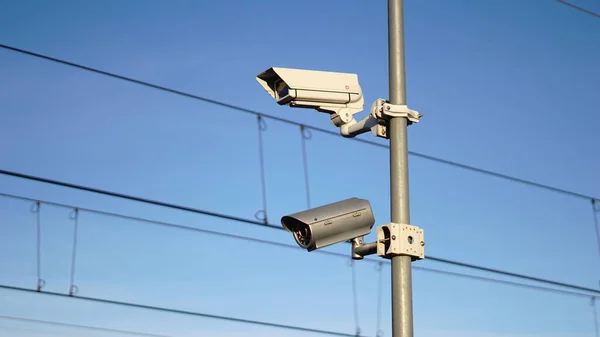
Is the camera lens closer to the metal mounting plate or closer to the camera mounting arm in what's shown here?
the metal mounting plate

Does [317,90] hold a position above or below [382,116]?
above

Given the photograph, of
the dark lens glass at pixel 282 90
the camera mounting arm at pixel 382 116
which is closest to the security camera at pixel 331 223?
the camera mounting arm at pixel 382 116

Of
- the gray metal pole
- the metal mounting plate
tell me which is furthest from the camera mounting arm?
the metal mounting plate

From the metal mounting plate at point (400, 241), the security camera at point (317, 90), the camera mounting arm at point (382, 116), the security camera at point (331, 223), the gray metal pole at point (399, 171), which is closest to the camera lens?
the gray metal pole at point (399, 171)

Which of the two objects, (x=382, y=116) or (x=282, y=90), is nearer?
(x=382, y=116)

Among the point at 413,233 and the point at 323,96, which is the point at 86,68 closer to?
the point at 323,96

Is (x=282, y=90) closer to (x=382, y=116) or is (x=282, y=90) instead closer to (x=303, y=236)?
(x=382, y=116)

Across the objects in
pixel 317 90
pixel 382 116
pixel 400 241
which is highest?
pixel 317 90

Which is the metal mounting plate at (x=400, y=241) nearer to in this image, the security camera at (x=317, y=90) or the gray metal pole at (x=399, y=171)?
the gray metal pole at (x=399, y=171)

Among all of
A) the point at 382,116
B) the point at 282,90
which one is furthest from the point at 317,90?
the point at 382,116

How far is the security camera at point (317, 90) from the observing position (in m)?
8.43

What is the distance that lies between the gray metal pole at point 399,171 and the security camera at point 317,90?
1.53 ft

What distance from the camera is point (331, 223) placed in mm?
7879

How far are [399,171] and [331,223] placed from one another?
660mm
